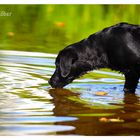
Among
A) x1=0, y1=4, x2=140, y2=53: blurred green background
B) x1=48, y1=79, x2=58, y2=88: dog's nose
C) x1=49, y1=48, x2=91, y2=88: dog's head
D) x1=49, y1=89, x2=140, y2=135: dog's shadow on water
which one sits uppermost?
x1=0, y1=4, x2=140, y2=53: blurred green background

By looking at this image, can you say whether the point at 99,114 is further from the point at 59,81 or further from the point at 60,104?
the point at 59,81

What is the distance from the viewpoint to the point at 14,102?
6.32 m

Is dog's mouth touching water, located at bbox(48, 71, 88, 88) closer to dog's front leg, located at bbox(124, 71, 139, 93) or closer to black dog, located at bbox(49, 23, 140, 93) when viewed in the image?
black dog, located at bbox(49, 23, 140, 93)

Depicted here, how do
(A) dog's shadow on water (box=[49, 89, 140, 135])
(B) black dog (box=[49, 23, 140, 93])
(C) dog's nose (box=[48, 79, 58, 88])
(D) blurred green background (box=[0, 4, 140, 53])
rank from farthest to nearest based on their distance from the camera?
(D) blurred green background (box=[0, 4, 140, 53]), (C) dog's nose (box=[48, 79, 58, 88]), (B) black dog (box=[49, 23, 140, 93]), (A) dog's shadow on water (box=[49, 89, 140, 135])

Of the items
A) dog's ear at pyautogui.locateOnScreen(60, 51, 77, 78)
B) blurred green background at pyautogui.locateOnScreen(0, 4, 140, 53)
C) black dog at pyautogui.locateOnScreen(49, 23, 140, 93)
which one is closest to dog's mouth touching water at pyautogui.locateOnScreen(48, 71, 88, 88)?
black dog at pyautogui.locateOnScreen(49, 23, 140, 93)

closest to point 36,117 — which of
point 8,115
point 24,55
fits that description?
point 8,115

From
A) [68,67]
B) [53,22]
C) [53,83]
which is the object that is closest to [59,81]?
Result: [53,83]

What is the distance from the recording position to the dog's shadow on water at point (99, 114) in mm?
5145

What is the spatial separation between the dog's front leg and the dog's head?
1.77 feet

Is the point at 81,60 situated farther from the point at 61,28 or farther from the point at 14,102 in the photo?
the point at 61,28

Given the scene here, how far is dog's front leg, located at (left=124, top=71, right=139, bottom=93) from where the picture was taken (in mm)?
7256

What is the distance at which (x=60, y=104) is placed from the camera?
6.35 metres

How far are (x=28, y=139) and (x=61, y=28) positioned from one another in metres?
5.88
